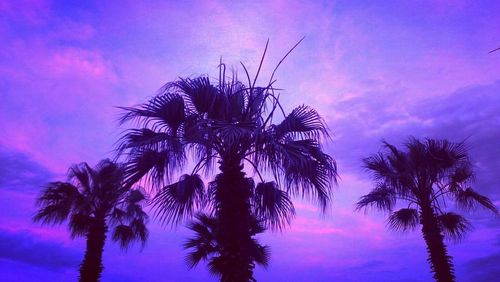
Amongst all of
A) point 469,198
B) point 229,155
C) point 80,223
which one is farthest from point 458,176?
point 80,223

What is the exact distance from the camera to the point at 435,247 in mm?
13008

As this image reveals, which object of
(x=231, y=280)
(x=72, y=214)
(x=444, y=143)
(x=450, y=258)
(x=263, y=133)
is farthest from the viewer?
(x=72, y=214)

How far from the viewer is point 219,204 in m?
8.52

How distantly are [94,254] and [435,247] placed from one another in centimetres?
1221

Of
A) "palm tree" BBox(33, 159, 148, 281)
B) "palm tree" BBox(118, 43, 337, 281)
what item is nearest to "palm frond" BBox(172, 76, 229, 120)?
"palm tree" BBox(118, 43, 337, 281)

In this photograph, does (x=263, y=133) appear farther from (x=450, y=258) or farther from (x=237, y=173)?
(x=450, y=258)

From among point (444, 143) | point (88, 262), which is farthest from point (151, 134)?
point (444, 143)

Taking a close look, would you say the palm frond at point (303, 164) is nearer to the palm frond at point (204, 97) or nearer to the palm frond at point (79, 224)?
the palm frond at point (204, 97)

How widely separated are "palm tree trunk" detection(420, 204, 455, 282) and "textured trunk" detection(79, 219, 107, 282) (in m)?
11.9

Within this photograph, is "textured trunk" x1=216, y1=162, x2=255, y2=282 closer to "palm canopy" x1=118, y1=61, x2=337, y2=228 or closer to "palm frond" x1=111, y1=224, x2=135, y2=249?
"palm canopy" x1=118, y1=61, x2=337, y2=228

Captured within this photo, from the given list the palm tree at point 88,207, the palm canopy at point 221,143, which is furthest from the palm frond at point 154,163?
the palm tree at point 88,207

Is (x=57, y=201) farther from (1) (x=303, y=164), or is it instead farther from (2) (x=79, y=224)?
(1) (x=303, y=164)

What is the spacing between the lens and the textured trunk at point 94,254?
14.2 metres

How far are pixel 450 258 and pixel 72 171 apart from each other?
1510 centimetres
